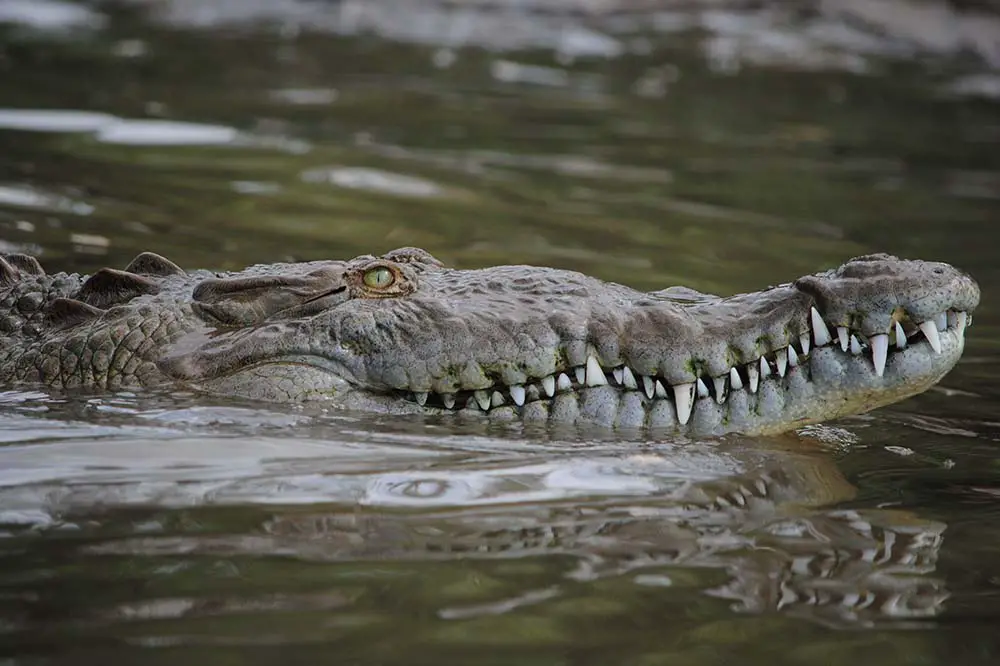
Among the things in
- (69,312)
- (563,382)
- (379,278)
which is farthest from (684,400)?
(69,312)

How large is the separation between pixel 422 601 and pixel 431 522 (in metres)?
0.50

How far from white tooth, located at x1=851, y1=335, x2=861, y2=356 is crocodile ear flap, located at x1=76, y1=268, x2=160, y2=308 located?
7.50 feet

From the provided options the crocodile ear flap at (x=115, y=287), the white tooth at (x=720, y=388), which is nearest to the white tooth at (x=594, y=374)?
the white tooth at (x=720, y=388)


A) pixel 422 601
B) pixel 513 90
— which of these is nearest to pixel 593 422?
pixel 422 601

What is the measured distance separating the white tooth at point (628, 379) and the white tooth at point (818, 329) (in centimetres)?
53

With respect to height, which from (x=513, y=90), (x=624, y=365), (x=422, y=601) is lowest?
(x=422, y=601)

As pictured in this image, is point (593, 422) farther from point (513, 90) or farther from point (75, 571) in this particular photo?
point (513, 90)

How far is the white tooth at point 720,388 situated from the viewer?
4223 mm

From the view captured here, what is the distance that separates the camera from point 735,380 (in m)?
4.23

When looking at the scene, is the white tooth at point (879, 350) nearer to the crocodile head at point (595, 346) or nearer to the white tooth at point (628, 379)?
the crocodile head at point (595, 346)

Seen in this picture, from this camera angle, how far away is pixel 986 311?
7.39 meters

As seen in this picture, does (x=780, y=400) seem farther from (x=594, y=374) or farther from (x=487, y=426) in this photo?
(x=487, y=426)

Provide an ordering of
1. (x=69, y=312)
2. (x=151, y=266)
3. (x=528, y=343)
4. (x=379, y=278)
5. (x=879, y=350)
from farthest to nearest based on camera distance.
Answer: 1. (x=151, y=266)
2. (x=69, y=312)
3. (x=379, y=278)
4. (x=528, y=343)
5. (x=879, y=350)

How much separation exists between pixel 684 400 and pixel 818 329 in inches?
17.0
